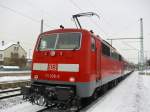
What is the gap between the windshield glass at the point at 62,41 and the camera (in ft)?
29.8

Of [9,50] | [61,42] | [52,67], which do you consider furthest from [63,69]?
[9,50]

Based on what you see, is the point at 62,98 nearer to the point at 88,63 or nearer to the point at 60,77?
the point at 60,77

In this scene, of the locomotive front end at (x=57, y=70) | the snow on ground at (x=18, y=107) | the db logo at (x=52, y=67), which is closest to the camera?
the locomotive front end at (x=57, y=70)

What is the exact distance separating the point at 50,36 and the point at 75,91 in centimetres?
248

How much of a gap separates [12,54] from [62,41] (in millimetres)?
65436

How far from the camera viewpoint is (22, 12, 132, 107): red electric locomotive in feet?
27.8

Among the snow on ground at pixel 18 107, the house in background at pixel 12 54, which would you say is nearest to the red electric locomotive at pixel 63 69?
the snow on ground at pixel 18 107

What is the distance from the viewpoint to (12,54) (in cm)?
7225

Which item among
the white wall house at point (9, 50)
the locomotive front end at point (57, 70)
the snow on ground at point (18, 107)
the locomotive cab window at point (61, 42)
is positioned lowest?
the snow on ground at point (18, 107)

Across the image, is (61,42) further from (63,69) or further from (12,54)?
(12,54)

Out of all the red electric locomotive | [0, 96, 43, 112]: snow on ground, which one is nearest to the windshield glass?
the red electric locomotive

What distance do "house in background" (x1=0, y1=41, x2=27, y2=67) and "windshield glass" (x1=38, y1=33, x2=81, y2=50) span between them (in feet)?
191

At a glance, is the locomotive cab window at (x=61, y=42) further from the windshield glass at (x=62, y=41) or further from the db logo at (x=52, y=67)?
the db logo at (x=52, y=67)

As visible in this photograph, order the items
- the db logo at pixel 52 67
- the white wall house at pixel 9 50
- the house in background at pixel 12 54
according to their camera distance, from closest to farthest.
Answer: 1. the db logo at pixel 52 67
2. the house in background at pixel 12 54
3. the white wall house at pixel 9 50
